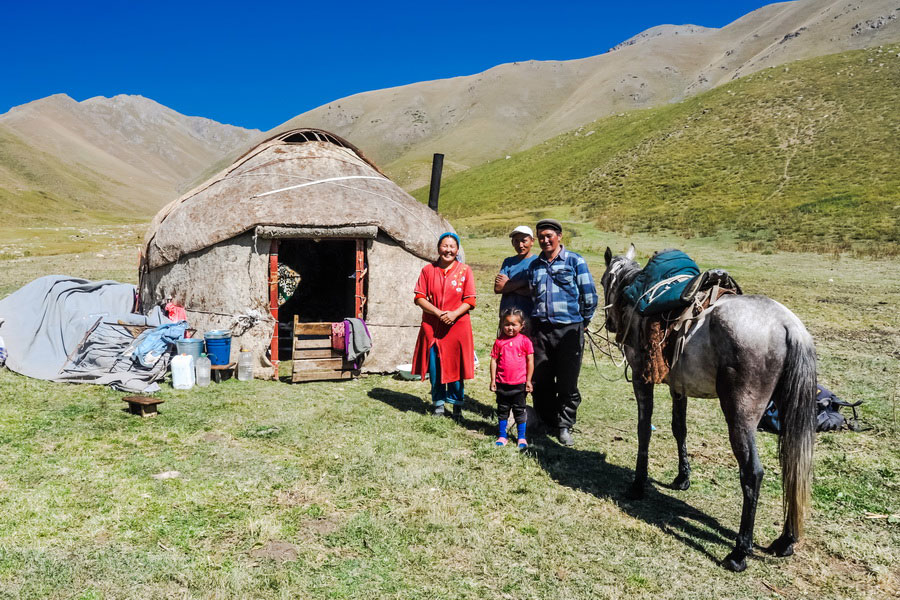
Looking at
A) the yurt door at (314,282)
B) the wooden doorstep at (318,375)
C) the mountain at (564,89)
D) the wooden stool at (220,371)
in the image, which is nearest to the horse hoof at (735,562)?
the wooden doorstep at (318,375)

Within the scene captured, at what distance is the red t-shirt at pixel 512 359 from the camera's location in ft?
16.0

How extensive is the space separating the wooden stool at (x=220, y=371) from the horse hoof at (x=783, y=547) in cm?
589

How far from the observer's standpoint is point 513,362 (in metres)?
4.87

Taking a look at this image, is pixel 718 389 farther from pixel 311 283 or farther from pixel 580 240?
pixel 580 240

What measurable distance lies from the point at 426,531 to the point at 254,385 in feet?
13.0

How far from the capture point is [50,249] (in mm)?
25281

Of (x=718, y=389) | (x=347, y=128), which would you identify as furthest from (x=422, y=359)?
(x=347, y=128)

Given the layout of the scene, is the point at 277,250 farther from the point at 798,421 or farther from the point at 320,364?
the point at 798,421

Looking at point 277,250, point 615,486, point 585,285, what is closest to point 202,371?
point 277,250

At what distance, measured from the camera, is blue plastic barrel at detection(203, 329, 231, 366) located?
6.69 metres

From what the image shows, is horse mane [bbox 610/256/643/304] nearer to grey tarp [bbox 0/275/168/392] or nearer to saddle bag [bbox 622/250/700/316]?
saddle bag [bbox 622/250/700/316]

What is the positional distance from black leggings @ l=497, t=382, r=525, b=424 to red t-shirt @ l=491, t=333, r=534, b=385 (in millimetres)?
52

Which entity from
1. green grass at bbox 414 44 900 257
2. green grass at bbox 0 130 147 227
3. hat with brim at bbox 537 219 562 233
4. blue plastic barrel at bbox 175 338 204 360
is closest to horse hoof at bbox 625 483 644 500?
hat with brim at bbox 537 219 562 233

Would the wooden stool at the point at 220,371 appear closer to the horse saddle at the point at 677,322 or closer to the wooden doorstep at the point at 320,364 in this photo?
the wooden doorstep at the point at 320,364
